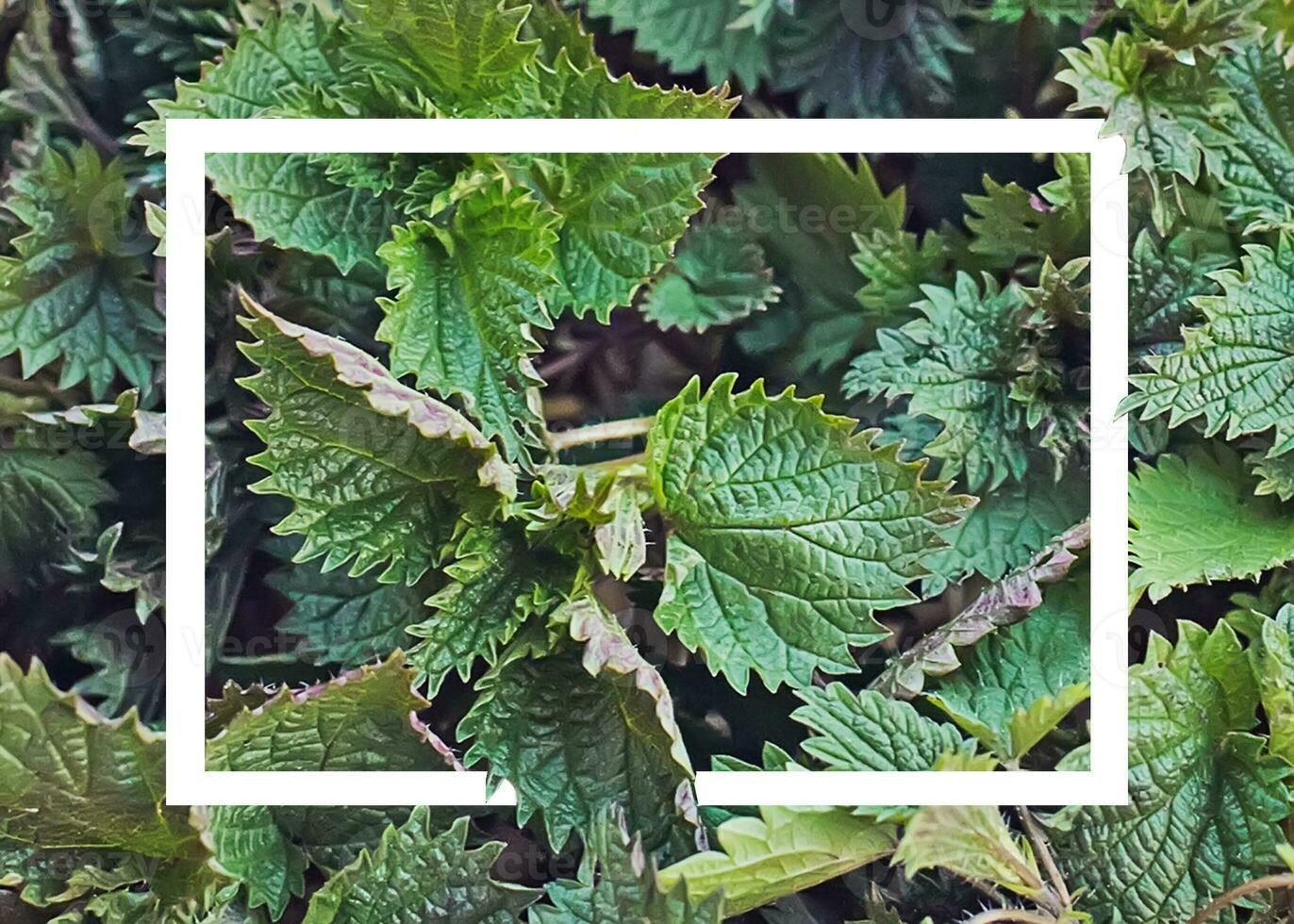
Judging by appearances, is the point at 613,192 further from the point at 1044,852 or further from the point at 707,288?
the point at 1044,852

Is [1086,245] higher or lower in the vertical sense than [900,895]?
higher

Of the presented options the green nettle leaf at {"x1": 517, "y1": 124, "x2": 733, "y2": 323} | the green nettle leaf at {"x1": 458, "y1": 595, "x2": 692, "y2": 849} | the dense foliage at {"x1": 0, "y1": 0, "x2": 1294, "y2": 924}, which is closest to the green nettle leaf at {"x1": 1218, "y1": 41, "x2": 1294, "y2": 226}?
the dense foliage at {"x1": 0, "y1": 0, "x2": 1294, "y2": 924}

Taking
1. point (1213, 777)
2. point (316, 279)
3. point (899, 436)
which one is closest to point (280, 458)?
point (316, 279)

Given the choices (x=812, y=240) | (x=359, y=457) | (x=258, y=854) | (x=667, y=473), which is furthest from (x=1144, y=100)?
(x=258, y=854)

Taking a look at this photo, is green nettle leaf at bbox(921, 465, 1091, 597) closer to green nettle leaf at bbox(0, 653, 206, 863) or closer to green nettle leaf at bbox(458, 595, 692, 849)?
green nettle leaf at bbox(458, 595, 692, 849)

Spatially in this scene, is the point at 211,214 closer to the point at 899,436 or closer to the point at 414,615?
the point at 414,615

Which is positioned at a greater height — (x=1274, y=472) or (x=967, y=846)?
(x=1274, y=472)
